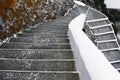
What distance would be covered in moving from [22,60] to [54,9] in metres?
9.60

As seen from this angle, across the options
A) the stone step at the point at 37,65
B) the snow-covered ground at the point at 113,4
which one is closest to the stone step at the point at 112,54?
the stone step at the point at 37,65

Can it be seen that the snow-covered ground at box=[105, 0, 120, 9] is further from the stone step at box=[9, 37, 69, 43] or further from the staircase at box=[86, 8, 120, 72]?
the stone step at box=[9, 37, 69, 43]

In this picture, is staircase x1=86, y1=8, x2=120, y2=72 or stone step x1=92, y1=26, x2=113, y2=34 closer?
staircase x1=86, y1=8, x2=120, y2=72

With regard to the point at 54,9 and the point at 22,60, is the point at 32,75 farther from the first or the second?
the point at 54,9

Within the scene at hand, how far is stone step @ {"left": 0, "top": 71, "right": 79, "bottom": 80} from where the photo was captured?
370cm

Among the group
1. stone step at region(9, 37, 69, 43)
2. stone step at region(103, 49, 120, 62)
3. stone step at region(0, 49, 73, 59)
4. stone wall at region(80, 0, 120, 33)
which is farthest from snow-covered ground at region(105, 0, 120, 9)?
stone step at region(0, 49, 73, 59)

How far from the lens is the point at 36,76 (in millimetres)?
3768

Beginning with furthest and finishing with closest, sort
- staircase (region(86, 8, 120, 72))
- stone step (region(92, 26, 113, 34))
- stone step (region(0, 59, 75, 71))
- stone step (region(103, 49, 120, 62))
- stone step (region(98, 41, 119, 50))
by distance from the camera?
stone step (region(92, 26, 113, 34)) → stone step (region(98, 41, 119, 50)) → staircase (region(86, 8, 120, 72)) → stone step (region(103, 49, 120, 62)) → stone step (region(0, 59, 75, 71))

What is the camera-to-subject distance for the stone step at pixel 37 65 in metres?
4.16

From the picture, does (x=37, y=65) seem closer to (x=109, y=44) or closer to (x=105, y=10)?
(x=109, y=44)

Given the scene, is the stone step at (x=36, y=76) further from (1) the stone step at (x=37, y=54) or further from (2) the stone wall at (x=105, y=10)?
(2) the stone wall at (x=105, y=10)

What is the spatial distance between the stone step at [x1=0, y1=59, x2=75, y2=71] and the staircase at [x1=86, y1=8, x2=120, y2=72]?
7712 millimetres

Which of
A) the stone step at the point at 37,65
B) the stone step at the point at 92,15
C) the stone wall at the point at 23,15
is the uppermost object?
the stone step at the point at 37,65

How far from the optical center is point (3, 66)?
14.0 ft
